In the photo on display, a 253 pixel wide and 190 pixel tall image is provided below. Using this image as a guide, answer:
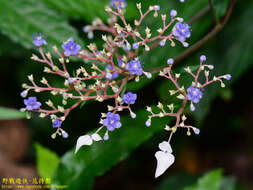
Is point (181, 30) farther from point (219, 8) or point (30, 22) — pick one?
point (30, 22)

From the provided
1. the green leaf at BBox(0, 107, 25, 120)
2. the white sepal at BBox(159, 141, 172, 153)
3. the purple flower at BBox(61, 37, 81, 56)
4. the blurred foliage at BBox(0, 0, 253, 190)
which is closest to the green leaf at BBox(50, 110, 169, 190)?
the blurred foliage at BBox(0, 0, 253, 190)

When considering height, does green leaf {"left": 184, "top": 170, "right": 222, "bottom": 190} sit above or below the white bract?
below

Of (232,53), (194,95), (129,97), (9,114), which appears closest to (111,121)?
(129,97)

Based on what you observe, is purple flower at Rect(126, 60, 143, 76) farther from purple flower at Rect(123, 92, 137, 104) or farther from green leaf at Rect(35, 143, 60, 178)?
green leaf at Rect(35, 143, 60, 178)

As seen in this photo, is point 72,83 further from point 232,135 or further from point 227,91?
point 232,135

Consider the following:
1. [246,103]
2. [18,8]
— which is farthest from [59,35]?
[246,103]

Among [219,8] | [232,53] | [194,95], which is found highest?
[219,8]

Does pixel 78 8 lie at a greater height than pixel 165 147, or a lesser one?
greater

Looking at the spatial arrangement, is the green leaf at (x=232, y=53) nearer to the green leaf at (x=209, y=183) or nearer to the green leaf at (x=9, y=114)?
the green leaf at (x=209, y=183)
